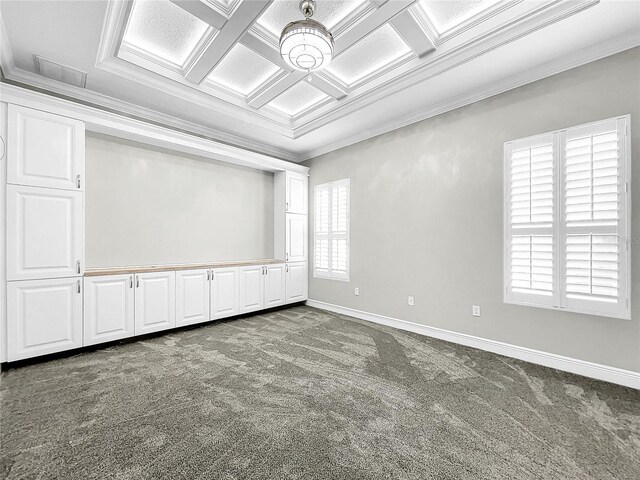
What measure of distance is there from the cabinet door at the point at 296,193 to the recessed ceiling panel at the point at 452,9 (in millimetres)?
3084

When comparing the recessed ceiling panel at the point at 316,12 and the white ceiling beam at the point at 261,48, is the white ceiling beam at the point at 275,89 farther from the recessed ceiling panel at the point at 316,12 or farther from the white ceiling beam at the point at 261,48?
the recessed ceiling panel at the point at 316,12

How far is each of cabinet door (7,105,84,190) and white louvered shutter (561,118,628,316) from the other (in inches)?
189

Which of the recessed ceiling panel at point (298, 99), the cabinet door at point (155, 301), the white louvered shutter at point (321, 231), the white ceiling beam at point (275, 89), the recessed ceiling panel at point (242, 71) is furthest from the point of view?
the white louvered shutter at point (321, 231)

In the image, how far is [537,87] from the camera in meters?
2.86

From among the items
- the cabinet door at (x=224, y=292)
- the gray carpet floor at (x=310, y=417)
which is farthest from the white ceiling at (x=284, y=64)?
the gray carpet floor at (x=310, y=417)

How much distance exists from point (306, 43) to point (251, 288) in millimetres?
3379

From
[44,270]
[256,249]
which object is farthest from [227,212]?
[44,270]

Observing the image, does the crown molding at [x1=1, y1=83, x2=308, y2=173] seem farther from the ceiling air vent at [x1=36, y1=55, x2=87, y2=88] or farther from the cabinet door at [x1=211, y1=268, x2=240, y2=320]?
the cabinet door at [x1=211, y1=268, x2=240, y2=320]

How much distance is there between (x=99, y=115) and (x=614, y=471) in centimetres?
498

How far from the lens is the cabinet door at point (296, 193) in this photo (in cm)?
505

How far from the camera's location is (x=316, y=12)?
2.43 meters

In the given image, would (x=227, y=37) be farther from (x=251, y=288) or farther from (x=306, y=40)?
(x=251, y=288)

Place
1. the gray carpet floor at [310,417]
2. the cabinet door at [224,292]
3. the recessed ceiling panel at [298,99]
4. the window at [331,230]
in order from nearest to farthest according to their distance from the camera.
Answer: the gray carpet floor at [310,417] < the recessed ceiling panel at [298,99] < the cabinet door at [224,292] < the window at [331,230]

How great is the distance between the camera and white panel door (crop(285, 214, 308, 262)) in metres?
5.04
